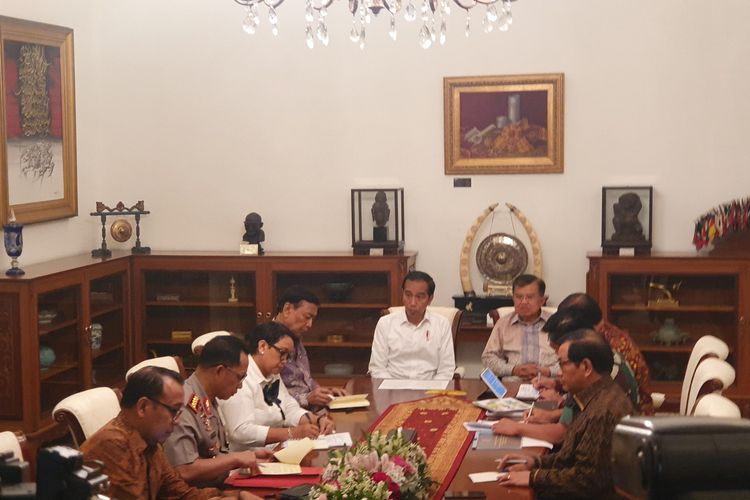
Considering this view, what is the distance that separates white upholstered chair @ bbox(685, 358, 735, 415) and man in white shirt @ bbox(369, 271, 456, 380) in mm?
1627

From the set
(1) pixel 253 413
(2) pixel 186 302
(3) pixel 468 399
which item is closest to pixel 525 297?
(3) pixel 468 399

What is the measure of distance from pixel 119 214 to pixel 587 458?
198 inches

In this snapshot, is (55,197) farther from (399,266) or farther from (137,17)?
(399,266)

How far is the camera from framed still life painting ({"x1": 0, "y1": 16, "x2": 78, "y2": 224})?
666 centimetres

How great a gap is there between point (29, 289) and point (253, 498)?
133 inches

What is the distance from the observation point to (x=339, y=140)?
303 inches

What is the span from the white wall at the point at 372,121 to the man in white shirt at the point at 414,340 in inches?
64.3

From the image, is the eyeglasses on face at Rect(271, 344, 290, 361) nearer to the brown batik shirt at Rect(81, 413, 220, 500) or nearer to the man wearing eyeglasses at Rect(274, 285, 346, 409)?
the man wearing eyeglasses at Rect(274, 285, 346, 409)

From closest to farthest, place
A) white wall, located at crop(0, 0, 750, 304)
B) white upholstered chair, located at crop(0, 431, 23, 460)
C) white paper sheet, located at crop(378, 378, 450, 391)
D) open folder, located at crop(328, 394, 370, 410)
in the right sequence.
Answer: white upholstered chair, located at crop(0, 431, 23, 460) < open folder, located at crop(328, 394, 370, 410) < white paper sheet, located at crop(378, 378, 450, 391) < white wall, located at crop(0, 0, 750, 304)

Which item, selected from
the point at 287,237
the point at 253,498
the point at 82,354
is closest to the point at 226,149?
the point at 287,237

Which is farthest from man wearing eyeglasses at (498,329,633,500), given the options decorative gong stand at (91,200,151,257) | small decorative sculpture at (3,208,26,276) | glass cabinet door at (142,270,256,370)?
decorative gong stand at (91,200,151,257)

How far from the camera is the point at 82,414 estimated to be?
3.75m

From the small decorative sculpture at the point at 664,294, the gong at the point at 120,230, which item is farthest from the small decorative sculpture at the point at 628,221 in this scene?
the gong at the point at 120,230

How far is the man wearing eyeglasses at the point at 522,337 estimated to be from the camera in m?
5.87
